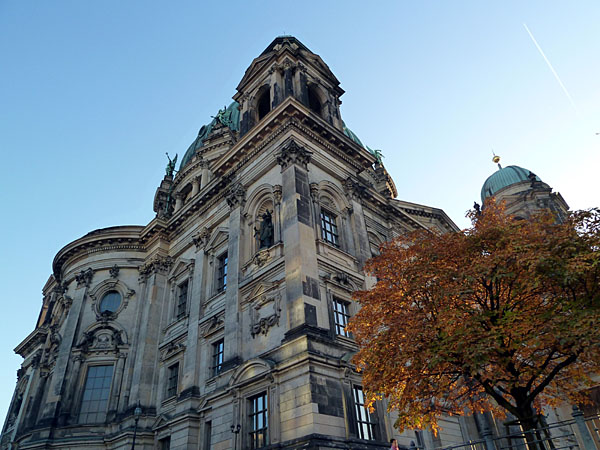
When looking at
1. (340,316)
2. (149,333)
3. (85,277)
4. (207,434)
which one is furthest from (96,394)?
(340,316)

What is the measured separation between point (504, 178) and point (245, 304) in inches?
1367

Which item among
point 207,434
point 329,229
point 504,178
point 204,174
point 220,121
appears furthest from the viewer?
point 220,121

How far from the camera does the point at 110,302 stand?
33656mm

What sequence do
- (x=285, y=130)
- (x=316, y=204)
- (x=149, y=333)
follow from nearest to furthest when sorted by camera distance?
(x=316, y=204) < (x=285, y=130) < (x=149, y=333)

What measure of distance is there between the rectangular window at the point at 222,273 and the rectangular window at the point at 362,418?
423 inches

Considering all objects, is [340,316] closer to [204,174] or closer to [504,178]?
[204,174]

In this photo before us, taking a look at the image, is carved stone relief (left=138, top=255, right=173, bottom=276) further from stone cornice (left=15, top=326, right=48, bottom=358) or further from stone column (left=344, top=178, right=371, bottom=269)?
stone cornice (left=15, top=326, right=48, bottom=358)

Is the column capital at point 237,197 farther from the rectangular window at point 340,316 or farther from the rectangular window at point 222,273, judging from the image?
the rectangular window at point 340,316

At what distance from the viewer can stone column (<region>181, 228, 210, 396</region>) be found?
79.1 feet

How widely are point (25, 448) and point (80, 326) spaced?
26.3 ft

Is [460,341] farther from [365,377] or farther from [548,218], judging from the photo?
[548,218]

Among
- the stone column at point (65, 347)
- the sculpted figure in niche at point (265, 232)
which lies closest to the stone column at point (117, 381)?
the stone column at point (65, 347)

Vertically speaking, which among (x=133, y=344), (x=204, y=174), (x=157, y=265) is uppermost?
(x=204, y=174)

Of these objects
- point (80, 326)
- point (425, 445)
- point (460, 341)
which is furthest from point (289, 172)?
point (80, 326)
